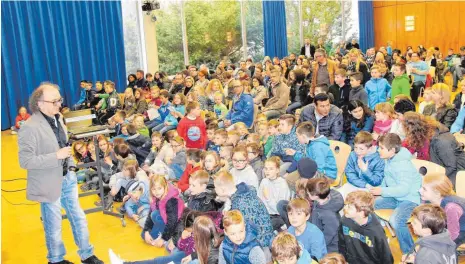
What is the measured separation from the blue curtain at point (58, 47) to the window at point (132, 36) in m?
0.36

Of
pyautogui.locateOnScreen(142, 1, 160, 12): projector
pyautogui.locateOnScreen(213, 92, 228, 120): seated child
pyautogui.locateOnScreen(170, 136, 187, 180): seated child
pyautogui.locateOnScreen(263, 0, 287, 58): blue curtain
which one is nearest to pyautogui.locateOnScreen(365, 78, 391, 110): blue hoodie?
pyautogui.locateOnScreen(213, 92, 228, 120): seated child

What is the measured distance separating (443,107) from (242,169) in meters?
2.45

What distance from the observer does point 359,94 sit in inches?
240

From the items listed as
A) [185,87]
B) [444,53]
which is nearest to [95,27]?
[185,87]

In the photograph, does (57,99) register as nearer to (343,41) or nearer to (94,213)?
(94,213)

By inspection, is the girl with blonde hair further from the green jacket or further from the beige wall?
the beige wall

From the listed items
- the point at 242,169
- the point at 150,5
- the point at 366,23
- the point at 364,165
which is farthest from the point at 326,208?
the point at 366,23

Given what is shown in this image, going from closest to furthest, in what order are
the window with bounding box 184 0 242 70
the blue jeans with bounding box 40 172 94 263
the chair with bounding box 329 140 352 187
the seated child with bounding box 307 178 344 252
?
the seated child with bounding box 307 178 344 252
the blue jeans with bounding box 40 172 94 263
the chair with bounding box 329 140 352 187
the window with bounding box 184 0 242 70

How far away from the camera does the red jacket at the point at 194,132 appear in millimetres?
6043

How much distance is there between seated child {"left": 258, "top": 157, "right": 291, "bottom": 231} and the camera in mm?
3986

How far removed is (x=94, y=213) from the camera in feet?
17.8

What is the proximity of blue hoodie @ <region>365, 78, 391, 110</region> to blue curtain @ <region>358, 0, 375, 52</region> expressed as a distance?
11.8m

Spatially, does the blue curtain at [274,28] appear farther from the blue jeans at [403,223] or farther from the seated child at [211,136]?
the blue jeans at [403,223]

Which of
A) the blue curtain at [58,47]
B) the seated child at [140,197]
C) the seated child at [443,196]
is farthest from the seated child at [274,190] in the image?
the blue curtain at [58,47]
